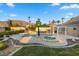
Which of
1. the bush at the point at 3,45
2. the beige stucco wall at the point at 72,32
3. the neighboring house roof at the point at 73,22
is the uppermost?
the neighboring house roof at the point at 73,22

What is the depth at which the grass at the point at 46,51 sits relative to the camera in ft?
22.6

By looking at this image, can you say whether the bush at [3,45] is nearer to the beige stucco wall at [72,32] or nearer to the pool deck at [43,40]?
the pool deck at [43,40]

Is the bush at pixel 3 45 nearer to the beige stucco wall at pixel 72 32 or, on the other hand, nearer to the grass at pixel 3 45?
the grass at pixel 3 45

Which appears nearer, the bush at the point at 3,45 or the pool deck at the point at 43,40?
the bush at the point at 3,45

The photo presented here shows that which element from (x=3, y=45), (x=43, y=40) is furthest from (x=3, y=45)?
(x=43, y=40)

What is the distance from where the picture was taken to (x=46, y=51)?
6977mm

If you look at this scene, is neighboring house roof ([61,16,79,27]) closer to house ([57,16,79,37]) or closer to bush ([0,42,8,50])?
house ([57,16,79,37])

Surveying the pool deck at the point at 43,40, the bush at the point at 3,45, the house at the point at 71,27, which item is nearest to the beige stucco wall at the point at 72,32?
the house at the point at 71,27

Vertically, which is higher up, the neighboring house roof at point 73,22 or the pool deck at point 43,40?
the neighboring house roof at point 73,22

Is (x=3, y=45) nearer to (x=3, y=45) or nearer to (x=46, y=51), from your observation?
(x=3, y=45)

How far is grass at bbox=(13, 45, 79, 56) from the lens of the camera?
6.90 metres

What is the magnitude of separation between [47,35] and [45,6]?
84 cm

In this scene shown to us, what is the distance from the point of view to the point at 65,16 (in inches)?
275

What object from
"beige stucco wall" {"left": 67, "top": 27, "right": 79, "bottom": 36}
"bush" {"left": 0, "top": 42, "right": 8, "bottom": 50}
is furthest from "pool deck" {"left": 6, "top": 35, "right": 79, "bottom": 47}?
Result: "bush" {"left": 0, "top": 42, "right": 8, "bottom": 50}
